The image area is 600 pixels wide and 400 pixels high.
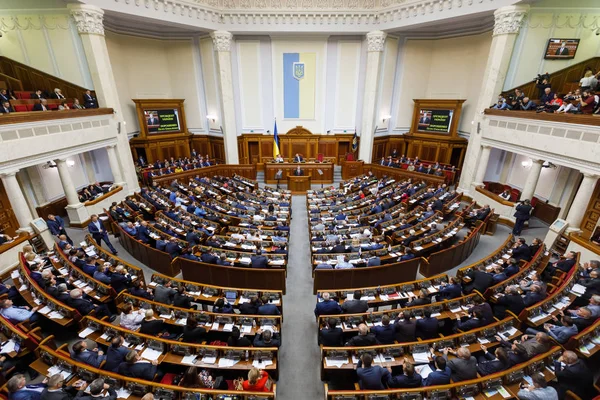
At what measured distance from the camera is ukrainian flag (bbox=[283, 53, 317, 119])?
59.5ft

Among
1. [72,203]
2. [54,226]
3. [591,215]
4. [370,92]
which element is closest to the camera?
[54,226]

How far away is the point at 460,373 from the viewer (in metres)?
4.20

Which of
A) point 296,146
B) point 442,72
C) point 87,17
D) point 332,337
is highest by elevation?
point 87,17

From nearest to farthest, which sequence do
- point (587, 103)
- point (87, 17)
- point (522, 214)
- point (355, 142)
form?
point (587, 103)
point (522, 214)
point (87, 17)
point (355, 142)

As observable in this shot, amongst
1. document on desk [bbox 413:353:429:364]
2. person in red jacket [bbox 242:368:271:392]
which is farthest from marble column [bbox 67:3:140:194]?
document on desk [bbox 413:353:429:364]

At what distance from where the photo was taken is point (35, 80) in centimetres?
1248

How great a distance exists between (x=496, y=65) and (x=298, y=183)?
427 inches

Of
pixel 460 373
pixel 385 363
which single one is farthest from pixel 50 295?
pixel 460 373

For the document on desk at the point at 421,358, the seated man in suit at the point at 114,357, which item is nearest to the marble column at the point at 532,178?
the document on desk at the point at 421,358

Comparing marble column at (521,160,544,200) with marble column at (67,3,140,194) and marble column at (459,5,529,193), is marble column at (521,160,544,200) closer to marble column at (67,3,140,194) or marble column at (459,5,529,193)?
marble column at (459,5,529,193)

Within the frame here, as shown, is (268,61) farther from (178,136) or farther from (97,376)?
(97,376)

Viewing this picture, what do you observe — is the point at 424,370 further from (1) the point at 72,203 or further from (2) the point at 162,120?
(2) the point at 162,120

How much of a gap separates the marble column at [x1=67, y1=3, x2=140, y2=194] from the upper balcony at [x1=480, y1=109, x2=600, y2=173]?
17.5 meters

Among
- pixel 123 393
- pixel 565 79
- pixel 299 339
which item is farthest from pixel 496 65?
pixel 123 393
